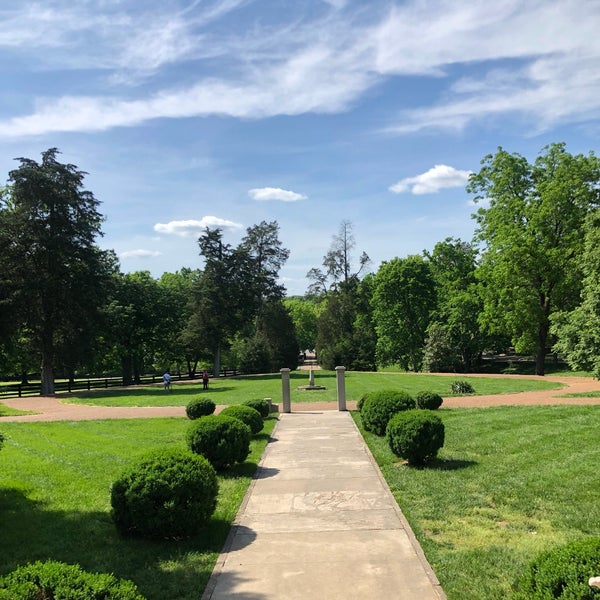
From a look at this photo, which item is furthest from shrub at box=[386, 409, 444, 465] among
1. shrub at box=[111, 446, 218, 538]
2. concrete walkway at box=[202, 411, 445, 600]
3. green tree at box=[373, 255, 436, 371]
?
green tree at box=[373, 255, 436, 371]

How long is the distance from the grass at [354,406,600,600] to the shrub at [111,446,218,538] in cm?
291

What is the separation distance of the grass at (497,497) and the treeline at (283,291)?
6768 millimetres

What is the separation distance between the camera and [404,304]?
5569 cm

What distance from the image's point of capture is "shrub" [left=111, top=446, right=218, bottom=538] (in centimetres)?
664

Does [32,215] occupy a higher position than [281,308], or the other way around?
[32,215]

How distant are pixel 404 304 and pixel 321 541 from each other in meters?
50.3

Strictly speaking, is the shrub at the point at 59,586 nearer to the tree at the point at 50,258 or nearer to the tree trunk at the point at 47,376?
the tree at the point at 50,258

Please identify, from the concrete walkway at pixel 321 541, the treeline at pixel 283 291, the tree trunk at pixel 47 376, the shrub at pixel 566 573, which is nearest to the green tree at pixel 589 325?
the treeline at pixel 283 291

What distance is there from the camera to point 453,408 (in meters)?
18.9

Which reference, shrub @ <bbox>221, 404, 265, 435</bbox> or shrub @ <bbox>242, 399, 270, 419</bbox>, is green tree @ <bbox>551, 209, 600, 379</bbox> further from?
shrub @ <bbox>221, 404, 265, 435</bbox>

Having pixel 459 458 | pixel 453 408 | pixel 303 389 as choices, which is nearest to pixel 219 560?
pixel 459 458

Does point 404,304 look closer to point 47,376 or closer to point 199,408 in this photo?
point 47,376

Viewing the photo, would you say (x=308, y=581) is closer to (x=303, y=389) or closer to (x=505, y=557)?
(x=505, y=557)

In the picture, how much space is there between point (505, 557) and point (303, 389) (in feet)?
83.7
